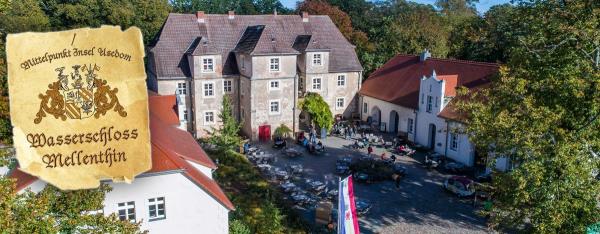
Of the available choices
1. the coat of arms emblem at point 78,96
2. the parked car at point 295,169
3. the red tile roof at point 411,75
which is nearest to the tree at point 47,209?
the coat of arms emblem at point 78,96

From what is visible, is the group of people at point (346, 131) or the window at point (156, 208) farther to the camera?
the group of people at point (346, 131)

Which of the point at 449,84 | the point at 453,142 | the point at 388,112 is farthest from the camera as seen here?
the point at 388,112

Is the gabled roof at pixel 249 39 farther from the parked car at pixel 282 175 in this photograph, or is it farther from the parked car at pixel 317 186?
the parked car at pixel 317 186

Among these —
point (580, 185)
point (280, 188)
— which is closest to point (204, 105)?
point (280, 188)

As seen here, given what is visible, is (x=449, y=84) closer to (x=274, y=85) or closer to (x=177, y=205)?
(x=274, y=85)

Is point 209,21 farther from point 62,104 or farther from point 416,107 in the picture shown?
point 62,104

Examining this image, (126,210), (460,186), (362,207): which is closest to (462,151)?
(460,186)

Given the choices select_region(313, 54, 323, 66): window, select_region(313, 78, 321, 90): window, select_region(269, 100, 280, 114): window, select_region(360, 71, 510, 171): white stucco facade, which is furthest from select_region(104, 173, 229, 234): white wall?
select_region(313, 78, 321, 90): window
